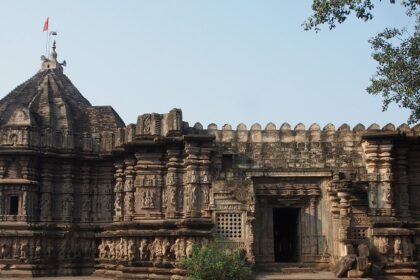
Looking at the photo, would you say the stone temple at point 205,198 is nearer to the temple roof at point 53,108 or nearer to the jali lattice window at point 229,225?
the jali lattice window at point 229,225

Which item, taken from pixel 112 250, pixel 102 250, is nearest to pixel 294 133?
pixel 112 250

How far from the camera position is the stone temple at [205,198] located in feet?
65.8

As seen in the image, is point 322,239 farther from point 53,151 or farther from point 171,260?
point 53,151

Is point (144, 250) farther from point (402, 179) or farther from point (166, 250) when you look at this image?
point (402, 179)

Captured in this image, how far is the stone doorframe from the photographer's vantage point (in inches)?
818

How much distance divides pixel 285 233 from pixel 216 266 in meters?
7.45

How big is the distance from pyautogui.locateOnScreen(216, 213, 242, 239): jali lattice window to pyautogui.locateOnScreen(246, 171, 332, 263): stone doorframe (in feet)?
3.00

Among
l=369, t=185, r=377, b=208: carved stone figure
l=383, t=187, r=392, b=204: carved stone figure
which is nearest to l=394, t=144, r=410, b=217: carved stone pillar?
l=383, t=187, r=392, b=204: carved stone figure

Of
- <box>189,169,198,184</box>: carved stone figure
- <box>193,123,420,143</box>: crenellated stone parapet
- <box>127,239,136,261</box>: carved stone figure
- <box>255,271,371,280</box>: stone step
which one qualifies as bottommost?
<box>255,271,371,280</box>: stone step

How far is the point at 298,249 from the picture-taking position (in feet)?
69.7

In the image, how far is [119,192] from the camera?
954 inches

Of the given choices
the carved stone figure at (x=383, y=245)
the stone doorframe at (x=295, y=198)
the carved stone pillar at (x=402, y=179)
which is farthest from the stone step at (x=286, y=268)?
the carved stone pillar at (x=402, y=179)

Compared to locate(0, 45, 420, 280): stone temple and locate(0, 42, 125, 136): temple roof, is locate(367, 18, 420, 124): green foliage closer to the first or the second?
locate(0, 45, 420, 280): stone temple

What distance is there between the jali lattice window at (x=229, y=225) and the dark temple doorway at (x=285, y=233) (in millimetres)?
3470
